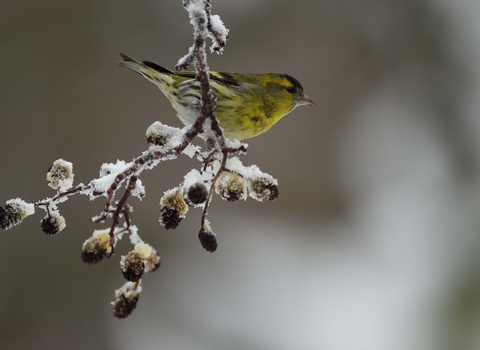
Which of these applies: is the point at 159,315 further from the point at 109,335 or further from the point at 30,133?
the point at 30,133

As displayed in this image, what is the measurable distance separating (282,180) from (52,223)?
213cm

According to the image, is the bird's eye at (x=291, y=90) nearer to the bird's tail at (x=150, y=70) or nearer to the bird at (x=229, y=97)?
the bird at (x=229, y=97)

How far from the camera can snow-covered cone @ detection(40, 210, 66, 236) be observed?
622 millimetres

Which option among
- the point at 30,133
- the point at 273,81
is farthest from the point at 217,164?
the point at 30,133

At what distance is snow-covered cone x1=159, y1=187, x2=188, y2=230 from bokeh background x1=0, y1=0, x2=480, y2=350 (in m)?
1.68

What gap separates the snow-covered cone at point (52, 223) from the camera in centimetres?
62

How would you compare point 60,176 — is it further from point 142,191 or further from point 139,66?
point 139,66

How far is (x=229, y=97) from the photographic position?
1110 mm

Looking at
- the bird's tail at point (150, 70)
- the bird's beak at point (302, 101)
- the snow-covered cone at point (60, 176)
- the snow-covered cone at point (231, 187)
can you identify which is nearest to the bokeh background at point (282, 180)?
the bird's beak at point (302, 101)

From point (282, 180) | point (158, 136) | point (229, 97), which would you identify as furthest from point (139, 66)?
point (282, 180)

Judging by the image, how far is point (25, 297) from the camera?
2.33m

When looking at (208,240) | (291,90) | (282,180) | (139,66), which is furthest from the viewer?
(282,180)

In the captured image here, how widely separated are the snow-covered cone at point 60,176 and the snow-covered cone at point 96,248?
0.34 feet

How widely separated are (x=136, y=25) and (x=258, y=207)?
4.89ft
